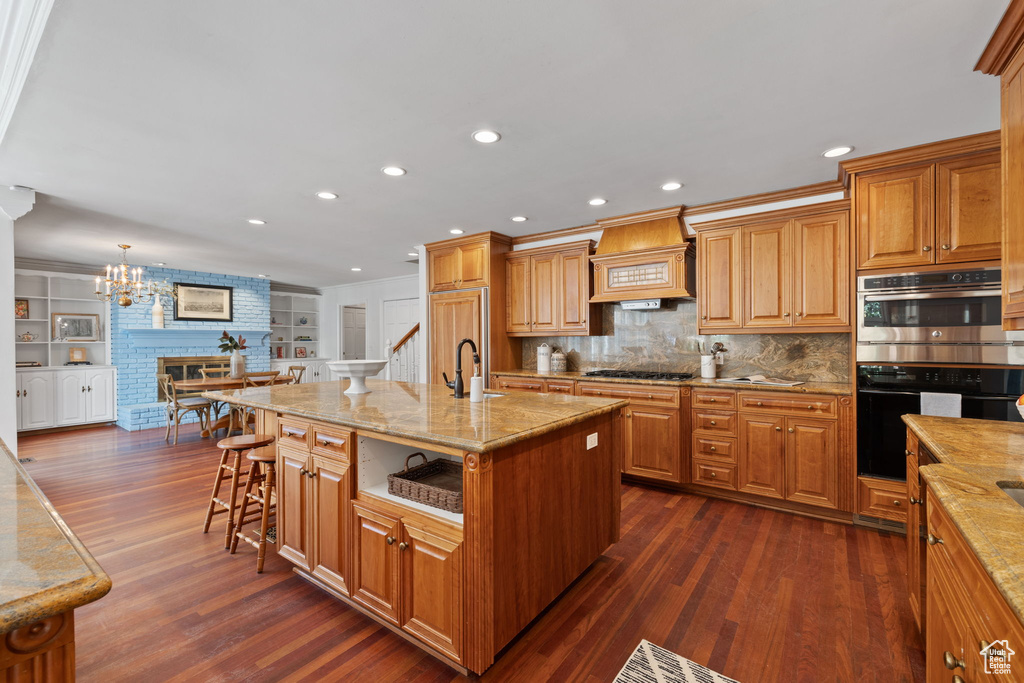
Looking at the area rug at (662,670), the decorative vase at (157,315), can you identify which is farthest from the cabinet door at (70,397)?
the area rug at (662,670)

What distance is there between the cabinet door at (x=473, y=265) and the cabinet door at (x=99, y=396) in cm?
590

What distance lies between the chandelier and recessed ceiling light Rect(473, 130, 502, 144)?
4.49 metres

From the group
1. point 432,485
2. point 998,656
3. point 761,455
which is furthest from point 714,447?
point 998,656

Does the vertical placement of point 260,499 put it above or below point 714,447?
below

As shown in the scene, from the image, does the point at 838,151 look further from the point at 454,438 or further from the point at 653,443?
the point at 454,438

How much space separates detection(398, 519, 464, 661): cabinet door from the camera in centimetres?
166

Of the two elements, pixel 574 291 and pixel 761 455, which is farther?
pixel 574 291

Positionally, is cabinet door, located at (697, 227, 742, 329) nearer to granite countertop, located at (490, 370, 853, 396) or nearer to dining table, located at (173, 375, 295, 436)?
granite countertop, located at (490, 370, 853, 396)

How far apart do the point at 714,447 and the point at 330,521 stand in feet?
9.49

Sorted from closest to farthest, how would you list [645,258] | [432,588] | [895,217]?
[432,588] → [895,217] → [645,258]

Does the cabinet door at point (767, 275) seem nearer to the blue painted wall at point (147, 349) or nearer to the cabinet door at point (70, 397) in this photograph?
the blue painted wall at point (147, 349)

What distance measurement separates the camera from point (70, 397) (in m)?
6.36

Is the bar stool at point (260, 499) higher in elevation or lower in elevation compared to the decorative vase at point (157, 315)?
lower

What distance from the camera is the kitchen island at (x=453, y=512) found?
1.64 m
